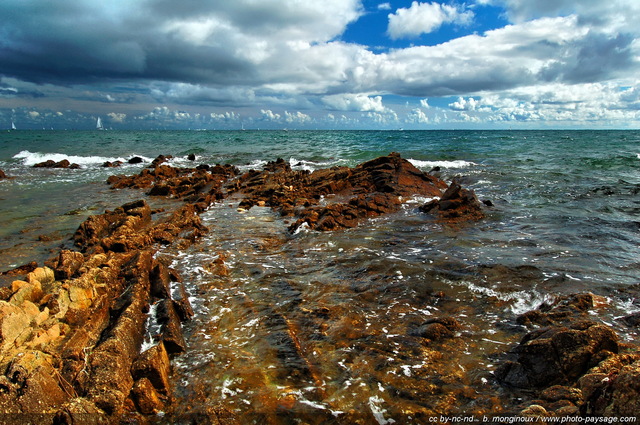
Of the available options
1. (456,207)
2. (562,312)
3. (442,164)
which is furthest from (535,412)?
(442,164)

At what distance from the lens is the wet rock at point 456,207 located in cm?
1359

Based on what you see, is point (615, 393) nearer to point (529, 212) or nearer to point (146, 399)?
point (146, 399)

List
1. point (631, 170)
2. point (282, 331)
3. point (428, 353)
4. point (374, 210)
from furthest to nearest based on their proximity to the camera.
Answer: point (631, 170), point (374, 210), point (282, 331), point (428, 353)

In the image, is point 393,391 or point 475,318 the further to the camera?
point 475,318

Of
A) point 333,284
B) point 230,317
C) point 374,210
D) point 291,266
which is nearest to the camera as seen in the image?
point 230,317

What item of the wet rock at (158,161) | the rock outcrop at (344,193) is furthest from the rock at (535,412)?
the wet rock at (158,161)

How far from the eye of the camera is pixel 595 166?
98.0 ft

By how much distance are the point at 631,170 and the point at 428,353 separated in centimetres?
3323

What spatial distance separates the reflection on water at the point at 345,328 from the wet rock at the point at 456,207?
123 inches

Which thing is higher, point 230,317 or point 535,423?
point 535,423

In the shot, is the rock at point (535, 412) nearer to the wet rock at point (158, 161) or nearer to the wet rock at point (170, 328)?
the wet rock at point (170, 328)

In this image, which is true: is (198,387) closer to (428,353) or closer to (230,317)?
(230,317)

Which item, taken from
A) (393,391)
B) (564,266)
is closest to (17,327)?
(393,391)

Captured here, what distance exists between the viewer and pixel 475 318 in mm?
6273
